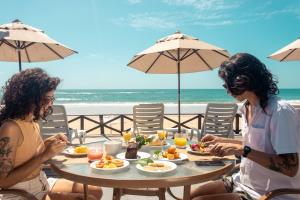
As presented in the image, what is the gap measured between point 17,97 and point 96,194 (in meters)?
1.08

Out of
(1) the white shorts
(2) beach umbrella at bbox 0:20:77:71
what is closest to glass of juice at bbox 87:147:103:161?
(1) the white shorts

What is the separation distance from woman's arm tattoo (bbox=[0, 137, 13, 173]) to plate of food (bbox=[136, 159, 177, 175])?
851mm

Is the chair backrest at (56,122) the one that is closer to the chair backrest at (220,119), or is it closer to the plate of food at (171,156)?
the chair backrest at (220,119)

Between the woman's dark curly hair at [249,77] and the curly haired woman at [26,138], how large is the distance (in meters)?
1.27

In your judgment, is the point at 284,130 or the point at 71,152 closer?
the point at 284,130

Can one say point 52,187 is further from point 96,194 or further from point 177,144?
point 177,144

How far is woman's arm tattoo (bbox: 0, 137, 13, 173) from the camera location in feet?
6.68

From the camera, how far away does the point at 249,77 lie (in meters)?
2.13

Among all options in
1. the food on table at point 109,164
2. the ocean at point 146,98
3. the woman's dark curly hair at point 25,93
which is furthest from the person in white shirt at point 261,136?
the ocean at point 146,98

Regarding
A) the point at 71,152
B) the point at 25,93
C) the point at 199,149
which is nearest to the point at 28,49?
the point at 71,152

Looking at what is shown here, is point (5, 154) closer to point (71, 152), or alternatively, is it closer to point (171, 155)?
point (71, 152)

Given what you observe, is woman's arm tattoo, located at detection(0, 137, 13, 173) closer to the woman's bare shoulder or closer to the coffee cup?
the woman's bare shoulder

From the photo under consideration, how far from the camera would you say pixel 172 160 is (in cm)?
240

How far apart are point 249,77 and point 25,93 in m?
1.58
